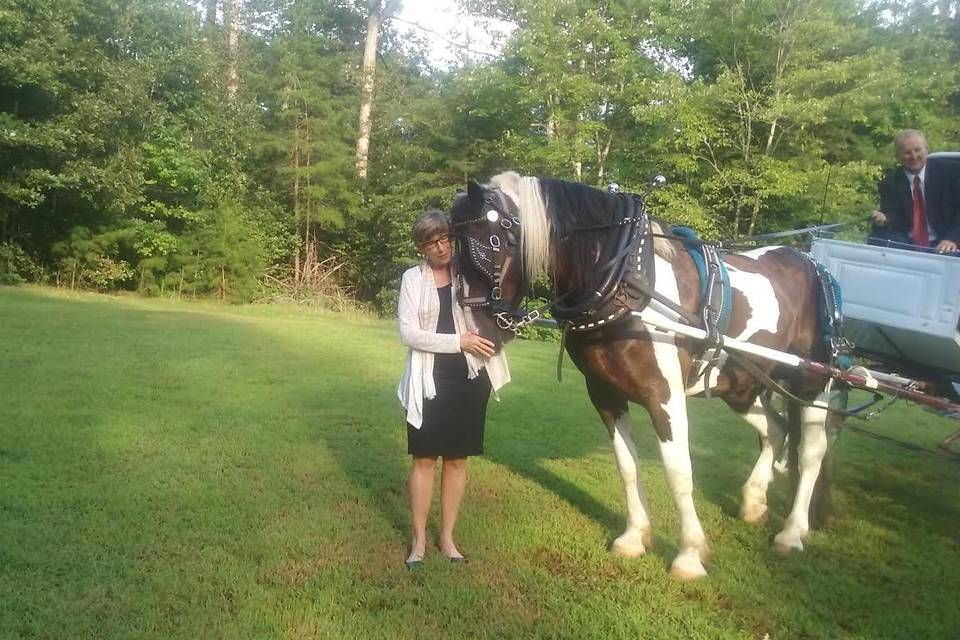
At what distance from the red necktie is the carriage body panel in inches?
22.9

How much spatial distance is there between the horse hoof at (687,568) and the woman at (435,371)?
1251 mm

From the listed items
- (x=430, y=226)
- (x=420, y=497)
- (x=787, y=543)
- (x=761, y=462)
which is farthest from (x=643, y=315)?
(x=761, y=462)

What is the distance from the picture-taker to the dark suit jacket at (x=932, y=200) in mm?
4883

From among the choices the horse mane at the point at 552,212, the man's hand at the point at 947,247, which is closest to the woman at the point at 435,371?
the horse mane at the point at 552,212

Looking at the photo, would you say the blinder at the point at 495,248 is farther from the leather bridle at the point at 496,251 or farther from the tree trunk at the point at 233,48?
the tree trunk at the point at 233,48

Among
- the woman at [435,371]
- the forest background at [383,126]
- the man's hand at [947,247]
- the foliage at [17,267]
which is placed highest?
the forest background at [383,126]

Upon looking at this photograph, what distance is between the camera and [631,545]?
178 inches

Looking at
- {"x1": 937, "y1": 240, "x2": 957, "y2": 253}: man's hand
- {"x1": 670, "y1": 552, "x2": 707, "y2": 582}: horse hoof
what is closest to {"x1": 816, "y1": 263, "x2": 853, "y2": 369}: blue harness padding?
{"x1": 937, "y1": 240, "x2": 957, "y2": 253}: man's hand

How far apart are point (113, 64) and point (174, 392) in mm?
14887

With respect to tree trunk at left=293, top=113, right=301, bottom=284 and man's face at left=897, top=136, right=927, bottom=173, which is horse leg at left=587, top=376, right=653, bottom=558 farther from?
tree trunk at left=293, top=113, right=301, bottom=284

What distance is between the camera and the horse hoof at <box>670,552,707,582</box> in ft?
13.8

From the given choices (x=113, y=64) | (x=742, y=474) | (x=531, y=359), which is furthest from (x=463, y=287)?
(x=113, y=64)

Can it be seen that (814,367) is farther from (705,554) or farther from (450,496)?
(450,496)

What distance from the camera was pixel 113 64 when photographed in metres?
19.8
